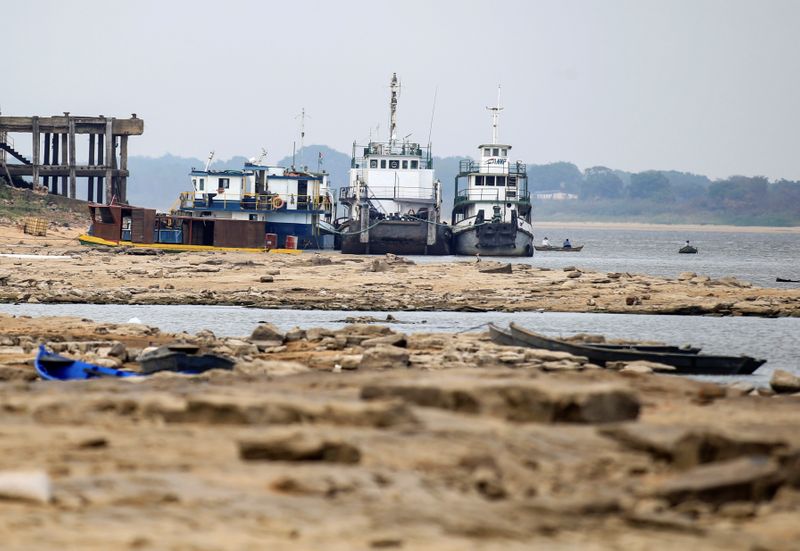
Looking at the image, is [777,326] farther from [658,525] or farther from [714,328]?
[658,525]

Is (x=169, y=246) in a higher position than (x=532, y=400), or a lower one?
higher

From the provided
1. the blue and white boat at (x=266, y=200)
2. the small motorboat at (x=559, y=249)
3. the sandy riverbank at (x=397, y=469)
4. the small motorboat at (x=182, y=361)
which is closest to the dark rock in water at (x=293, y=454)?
the sandy riverbank at (x=397, y=469)

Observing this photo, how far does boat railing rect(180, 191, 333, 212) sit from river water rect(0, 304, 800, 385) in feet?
110

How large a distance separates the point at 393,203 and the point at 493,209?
621cm

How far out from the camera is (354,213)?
75438 mm

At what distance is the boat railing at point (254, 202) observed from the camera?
221 feet

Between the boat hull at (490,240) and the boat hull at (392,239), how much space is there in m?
2.25

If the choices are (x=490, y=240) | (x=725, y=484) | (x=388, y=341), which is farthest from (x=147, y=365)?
(x=490, y=240)

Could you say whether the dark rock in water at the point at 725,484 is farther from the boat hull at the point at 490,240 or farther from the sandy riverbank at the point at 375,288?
the boat hull at the point at 490,240

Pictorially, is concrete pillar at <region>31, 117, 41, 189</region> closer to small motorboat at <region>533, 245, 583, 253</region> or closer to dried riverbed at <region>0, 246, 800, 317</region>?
dried riverbed at <region>0, 246, 800, 317</region>

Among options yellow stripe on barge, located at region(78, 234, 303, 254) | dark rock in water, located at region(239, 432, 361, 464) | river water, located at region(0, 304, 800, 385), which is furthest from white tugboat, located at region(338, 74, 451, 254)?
dark rock in water, located at region(239, 432, 361, 464)

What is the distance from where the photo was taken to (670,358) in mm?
20344

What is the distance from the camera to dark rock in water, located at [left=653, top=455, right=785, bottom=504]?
349 inches

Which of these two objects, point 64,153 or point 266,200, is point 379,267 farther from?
point 64,153
